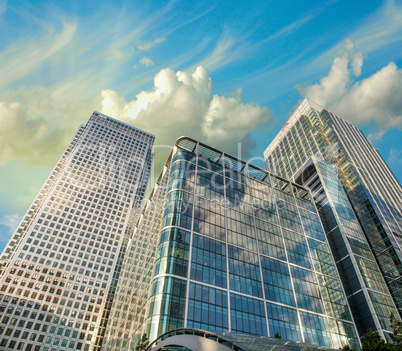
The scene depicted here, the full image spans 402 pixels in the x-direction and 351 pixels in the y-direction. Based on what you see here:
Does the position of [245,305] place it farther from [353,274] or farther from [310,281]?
[353,274]

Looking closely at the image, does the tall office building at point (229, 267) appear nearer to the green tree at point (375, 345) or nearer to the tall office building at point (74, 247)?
the green tree at point (375, 345)

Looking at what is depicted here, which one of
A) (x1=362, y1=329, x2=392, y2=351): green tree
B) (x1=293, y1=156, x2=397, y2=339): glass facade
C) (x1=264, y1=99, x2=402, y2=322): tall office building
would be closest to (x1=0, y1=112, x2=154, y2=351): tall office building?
(x1=264, y1=99, x2=402, y2=322): tall office building

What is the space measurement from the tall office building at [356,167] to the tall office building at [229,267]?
16337 millimetres

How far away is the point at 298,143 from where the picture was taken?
126 metres

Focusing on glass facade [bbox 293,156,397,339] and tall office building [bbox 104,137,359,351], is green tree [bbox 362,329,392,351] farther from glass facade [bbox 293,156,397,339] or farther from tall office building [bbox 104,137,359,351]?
glass facade [bbox 293,156,397,339]

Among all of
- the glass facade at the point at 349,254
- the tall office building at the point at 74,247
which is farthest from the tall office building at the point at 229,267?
the tall office building at the point at 74,247

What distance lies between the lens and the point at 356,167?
99500 mm

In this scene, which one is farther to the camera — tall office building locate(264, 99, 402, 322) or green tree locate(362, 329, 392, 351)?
tall office building locate(264, 99, 402, 322)

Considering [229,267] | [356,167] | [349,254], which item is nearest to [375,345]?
[229,267]

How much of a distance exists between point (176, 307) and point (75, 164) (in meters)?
106

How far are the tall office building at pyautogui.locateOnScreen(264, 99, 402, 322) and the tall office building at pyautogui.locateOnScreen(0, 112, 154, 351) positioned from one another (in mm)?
74550

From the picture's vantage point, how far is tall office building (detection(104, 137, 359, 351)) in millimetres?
48281

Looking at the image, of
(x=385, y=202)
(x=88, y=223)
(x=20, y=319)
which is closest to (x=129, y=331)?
(x=20, y=319)

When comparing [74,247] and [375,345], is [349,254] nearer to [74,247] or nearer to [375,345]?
[375,345]
